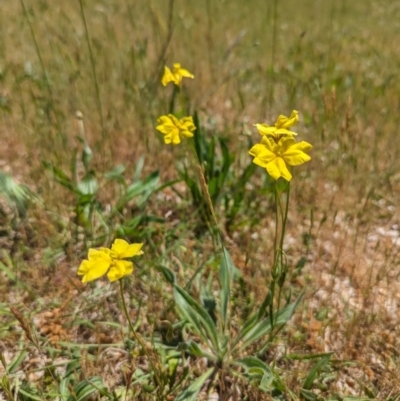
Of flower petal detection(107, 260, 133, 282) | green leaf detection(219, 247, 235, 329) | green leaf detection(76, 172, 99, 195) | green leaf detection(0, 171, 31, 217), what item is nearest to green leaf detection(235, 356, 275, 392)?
green leaf detection(219, 247, 235, 329)

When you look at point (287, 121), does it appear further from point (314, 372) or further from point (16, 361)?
point (16, 361)

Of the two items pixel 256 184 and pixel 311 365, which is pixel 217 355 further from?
pixel 256 184

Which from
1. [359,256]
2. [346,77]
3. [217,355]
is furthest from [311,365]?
[346,77]

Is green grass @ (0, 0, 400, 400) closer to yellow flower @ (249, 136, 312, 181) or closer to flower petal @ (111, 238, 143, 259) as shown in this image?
flower petal @ (111, 238, 143, 259)

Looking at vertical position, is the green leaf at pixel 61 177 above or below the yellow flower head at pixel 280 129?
below

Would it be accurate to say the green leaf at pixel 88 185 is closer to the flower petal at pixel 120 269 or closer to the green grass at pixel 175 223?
the green grass at pixel 175 223

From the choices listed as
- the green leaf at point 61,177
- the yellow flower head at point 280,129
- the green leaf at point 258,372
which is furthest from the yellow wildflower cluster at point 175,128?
the green leaf at point 258,372

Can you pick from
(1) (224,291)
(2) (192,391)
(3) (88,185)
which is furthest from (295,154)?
(3) (88,185)
